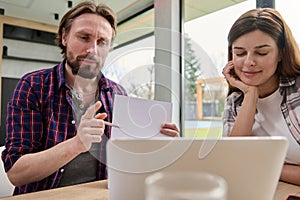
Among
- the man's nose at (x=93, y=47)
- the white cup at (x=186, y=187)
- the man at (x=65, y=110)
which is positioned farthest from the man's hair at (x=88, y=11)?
the white cup at (x=186, y=187)

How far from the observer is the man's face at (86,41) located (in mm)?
1105

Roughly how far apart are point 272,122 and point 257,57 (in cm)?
29

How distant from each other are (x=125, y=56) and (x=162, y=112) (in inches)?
7.8

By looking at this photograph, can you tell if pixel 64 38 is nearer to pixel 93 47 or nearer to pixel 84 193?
pixel 93 47

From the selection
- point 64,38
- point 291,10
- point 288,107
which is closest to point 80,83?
point 64,38

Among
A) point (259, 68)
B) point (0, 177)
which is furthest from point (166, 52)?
point (0, 177)

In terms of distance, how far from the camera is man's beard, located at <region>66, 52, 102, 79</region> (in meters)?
1.01

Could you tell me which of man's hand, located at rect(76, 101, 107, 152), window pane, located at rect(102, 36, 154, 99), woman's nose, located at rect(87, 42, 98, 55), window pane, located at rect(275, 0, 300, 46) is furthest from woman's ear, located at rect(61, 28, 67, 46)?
window pane, located at rect(275, 0, 300, 46)

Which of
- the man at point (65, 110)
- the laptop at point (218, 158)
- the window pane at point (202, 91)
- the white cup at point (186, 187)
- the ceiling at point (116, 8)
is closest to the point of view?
the white cup at point (186, 187)

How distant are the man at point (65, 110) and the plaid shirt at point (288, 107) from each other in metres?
0.55

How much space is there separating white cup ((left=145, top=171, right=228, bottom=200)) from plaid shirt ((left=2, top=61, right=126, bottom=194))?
0.69 meters

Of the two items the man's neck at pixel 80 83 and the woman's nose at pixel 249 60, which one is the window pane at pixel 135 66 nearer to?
the man's neck at pixel 80 83

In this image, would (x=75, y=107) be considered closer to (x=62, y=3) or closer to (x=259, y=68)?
(x=259, y=68)

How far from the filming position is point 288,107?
1042 millimetres
